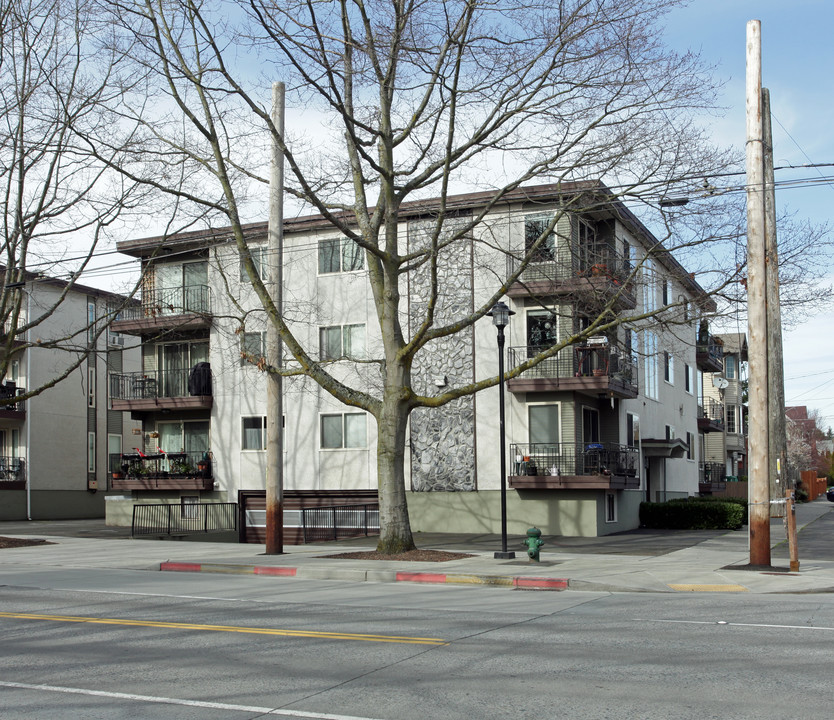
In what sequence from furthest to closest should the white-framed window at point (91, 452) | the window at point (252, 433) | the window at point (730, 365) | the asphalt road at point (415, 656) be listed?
the window at point (730, 365)
the white-framed window at point (91, 452)
the window at point (252, 433)
the asphalt road at point (415, 656)

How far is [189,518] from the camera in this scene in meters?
33.9

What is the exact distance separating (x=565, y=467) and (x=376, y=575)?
1253cm

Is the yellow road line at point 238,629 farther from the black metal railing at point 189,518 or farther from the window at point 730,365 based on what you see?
the window at point 730,365

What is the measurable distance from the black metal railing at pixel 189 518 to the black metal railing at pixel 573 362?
1151 cm

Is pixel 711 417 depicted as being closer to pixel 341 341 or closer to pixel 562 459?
pixel 562 459

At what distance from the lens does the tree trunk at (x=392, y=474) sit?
1927cm

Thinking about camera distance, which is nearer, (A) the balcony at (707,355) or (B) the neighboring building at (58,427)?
(B) the neighboring building at (58,427)

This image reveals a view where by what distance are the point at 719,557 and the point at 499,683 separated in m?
13.7

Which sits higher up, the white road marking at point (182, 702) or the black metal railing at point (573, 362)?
the black metal railing at point (573, 362)

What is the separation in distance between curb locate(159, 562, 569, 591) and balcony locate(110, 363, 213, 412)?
15090mm

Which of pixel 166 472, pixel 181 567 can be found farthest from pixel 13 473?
pixel 181 567

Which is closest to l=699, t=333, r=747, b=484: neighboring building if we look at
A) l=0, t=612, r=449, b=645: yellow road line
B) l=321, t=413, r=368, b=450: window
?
l=321, t=413, r=368, b=450: window

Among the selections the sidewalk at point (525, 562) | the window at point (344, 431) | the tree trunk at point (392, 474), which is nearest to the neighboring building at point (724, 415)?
the window at point (344, 431)

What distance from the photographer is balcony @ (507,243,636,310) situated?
2041 cm
